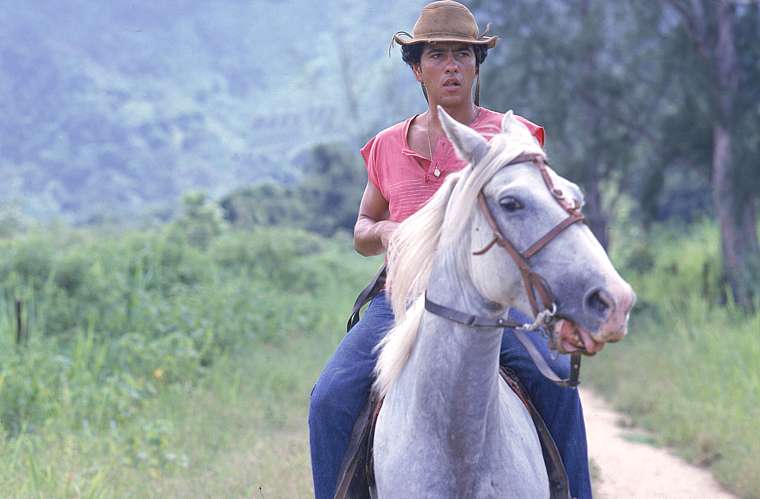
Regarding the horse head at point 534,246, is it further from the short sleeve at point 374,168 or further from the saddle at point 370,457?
the short sleeve at point 374,168

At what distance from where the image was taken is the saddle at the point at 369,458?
298 cm

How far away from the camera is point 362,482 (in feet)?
9.97

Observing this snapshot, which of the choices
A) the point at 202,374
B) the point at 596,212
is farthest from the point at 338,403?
the point at 596,212

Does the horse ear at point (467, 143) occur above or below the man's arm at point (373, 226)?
above

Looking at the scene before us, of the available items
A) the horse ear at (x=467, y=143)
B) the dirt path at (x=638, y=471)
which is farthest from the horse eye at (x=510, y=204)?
the dirt path at (x=638, y=471)

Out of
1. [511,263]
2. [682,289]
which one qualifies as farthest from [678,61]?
[511,263]

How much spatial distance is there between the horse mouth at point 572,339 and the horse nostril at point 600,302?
6 cm

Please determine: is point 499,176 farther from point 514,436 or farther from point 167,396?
point 167,396

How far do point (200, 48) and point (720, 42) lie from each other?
53.3m

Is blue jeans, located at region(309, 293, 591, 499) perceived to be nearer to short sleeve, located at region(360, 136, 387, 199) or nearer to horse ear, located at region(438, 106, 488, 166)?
short sleeve, located at region(360, 136, 387, 199)

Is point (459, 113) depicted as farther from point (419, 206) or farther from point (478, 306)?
point (478, 306)

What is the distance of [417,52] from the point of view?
344cm

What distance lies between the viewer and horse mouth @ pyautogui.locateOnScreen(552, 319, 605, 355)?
6.97ft

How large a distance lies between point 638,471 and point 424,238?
4569mm
